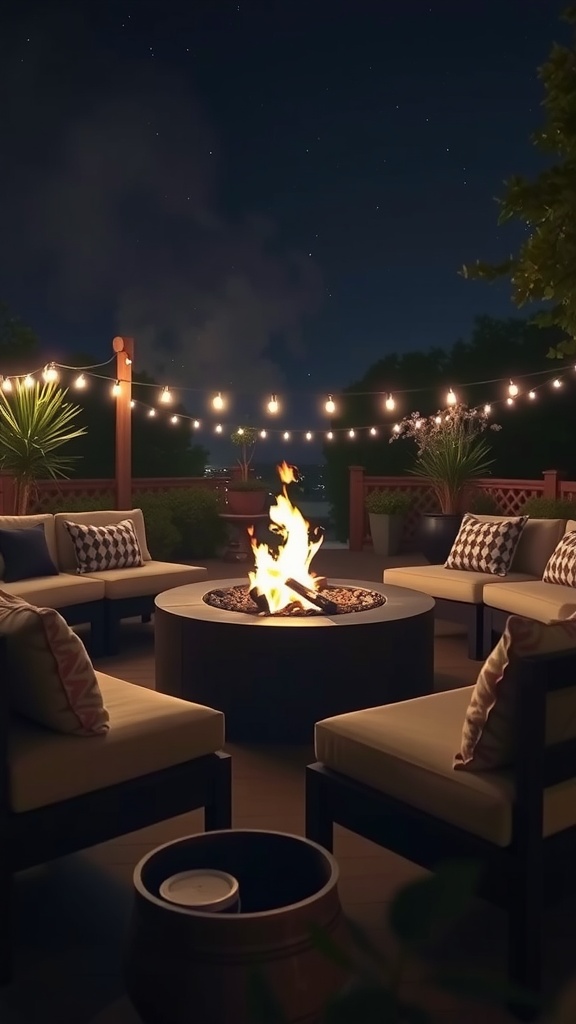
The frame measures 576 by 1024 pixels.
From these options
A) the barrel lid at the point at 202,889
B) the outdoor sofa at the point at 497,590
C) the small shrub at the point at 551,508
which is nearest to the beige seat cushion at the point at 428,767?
the barrel lid at the point at 202,889

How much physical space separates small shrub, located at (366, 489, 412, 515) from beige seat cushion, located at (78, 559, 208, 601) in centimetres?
444

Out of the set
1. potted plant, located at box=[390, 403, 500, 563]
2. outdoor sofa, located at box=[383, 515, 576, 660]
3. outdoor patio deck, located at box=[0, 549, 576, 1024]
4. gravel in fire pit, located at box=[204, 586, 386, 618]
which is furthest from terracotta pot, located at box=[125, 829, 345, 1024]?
potted plant, located at box=[390, 403, 500, 563]

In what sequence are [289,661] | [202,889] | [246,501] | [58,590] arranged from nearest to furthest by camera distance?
[202,889]
[289,661]
[58,590]
[246,501]

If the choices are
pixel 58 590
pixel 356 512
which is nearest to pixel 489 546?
pixel 58 590

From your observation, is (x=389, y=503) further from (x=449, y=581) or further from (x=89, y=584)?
(x=89, y=584)

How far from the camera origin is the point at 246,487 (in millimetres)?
10039

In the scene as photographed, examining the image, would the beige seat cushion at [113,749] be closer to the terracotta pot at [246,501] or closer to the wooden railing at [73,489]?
the wooden railing at [73,489]

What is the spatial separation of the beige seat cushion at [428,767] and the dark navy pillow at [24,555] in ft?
10.6

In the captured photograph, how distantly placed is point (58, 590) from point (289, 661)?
1939 mm

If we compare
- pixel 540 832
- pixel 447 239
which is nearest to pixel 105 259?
pixel 447 239

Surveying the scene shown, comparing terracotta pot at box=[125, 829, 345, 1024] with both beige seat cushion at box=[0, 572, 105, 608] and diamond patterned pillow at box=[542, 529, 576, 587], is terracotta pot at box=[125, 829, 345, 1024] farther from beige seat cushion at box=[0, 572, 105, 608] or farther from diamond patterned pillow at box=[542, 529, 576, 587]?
diamond patterned pillow at box=[542, 529, 576, 587]

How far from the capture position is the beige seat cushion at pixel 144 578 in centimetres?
548

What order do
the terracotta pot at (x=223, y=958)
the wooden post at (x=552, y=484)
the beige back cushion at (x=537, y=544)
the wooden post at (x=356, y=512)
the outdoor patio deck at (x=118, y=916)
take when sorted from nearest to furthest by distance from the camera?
the terracotta pot at (x=223, y=958), the outdoor patio deck at (x=118, y=916), the beige back cushion at (x=537, y=544), the wooden post at (x=552, y=484), the wooden post at (x=356, y=512)

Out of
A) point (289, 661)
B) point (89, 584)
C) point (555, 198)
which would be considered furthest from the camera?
point (89, 584)
